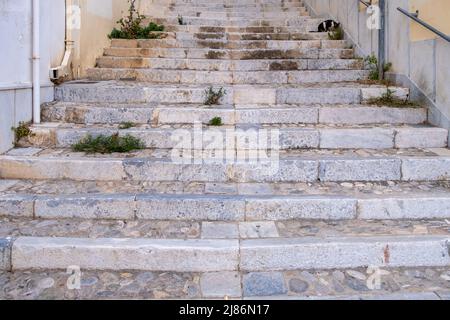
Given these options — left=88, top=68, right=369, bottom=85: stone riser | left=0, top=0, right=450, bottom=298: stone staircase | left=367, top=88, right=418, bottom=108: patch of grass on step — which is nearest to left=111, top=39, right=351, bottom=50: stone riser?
left=0, top=0, right=450, bottom=298: stone staircase

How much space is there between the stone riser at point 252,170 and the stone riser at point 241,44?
10.2 feet

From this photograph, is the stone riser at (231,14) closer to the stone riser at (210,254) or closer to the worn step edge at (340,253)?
the stone riser at (210,254)

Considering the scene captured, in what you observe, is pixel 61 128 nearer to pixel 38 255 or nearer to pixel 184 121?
pixel 184 121

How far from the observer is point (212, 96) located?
14.3 ft

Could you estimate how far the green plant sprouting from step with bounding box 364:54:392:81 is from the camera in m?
4.83

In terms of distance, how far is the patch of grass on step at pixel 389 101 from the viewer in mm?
4185

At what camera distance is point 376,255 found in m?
2.49

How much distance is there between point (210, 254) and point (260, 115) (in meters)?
1.89

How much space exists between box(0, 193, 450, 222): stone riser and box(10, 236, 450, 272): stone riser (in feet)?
1.20
